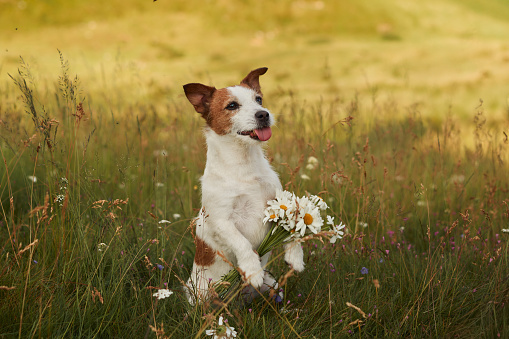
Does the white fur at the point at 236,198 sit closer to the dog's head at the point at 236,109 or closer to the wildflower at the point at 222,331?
the dog's head at the point at 236,109

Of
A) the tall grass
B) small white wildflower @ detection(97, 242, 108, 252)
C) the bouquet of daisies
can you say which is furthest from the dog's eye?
small white wildflower @ detection(97, 242, 108, 252)

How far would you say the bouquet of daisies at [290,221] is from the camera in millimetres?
2582

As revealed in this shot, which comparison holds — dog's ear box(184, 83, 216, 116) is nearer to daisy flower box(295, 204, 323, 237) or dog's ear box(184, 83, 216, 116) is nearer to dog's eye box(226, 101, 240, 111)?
dog's eye box(226, 101, 240, 111)

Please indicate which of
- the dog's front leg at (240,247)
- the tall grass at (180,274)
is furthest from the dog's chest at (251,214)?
the tall grass at (180,274)

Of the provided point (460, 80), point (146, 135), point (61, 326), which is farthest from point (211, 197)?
point (460, 80)

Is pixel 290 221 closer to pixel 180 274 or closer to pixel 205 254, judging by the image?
pixel 205 254

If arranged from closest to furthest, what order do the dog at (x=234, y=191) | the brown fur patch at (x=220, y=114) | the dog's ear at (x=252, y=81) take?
1. the dog at (x=234, y=191)
2. the brown fur patch at (x=220, y=114)
3. the dog's ear at (x=252, y=81)

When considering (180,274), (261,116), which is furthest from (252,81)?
(180,274)

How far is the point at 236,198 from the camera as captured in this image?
3008mm

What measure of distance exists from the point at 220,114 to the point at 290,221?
105 cm

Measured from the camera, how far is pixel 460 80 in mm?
9359

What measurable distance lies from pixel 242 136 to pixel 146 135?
8.98 ft

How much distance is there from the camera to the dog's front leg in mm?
2762

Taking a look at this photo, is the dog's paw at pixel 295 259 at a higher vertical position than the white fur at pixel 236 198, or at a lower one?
lower
